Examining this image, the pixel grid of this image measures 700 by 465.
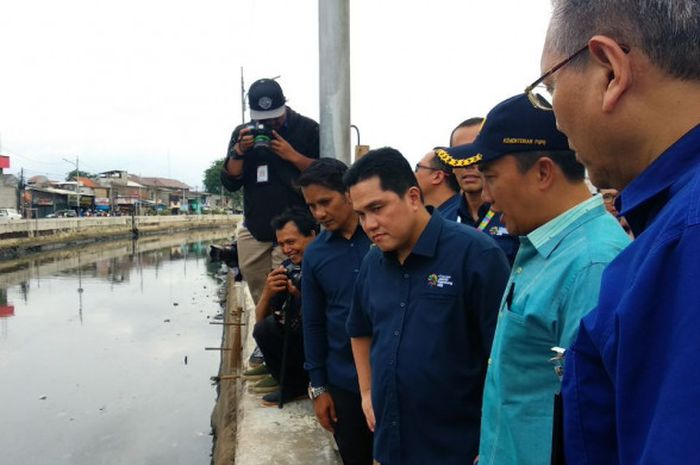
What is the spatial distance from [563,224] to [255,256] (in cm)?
310

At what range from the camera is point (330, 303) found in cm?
268

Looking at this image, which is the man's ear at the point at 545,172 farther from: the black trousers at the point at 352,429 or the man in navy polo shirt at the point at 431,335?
the black trousers at the point at 352,429

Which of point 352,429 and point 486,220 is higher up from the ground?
point 486,220

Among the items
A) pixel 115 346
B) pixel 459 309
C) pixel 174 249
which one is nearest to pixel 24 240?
pixel 174 249

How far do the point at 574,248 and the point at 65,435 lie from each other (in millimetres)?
9374

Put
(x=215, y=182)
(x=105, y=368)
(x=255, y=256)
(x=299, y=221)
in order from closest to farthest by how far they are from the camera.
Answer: (x=299, y=221) → (x=255, y=256) → (x=105, y=368) → (x=215, y=182)

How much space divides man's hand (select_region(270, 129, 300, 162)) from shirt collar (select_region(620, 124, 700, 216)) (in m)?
2.94

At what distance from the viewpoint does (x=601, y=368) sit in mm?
701

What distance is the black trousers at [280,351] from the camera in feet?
12.0

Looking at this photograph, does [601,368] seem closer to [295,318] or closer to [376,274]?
[376,274]

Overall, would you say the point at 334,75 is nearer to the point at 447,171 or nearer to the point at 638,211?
the point at 447,171

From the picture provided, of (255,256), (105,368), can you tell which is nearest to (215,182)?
(105,368)

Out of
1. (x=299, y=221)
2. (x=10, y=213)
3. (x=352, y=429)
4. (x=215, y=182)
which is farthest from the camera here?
(x=215, y=182)

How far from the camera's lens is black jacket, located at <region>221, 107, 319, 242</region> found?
3721 mm
